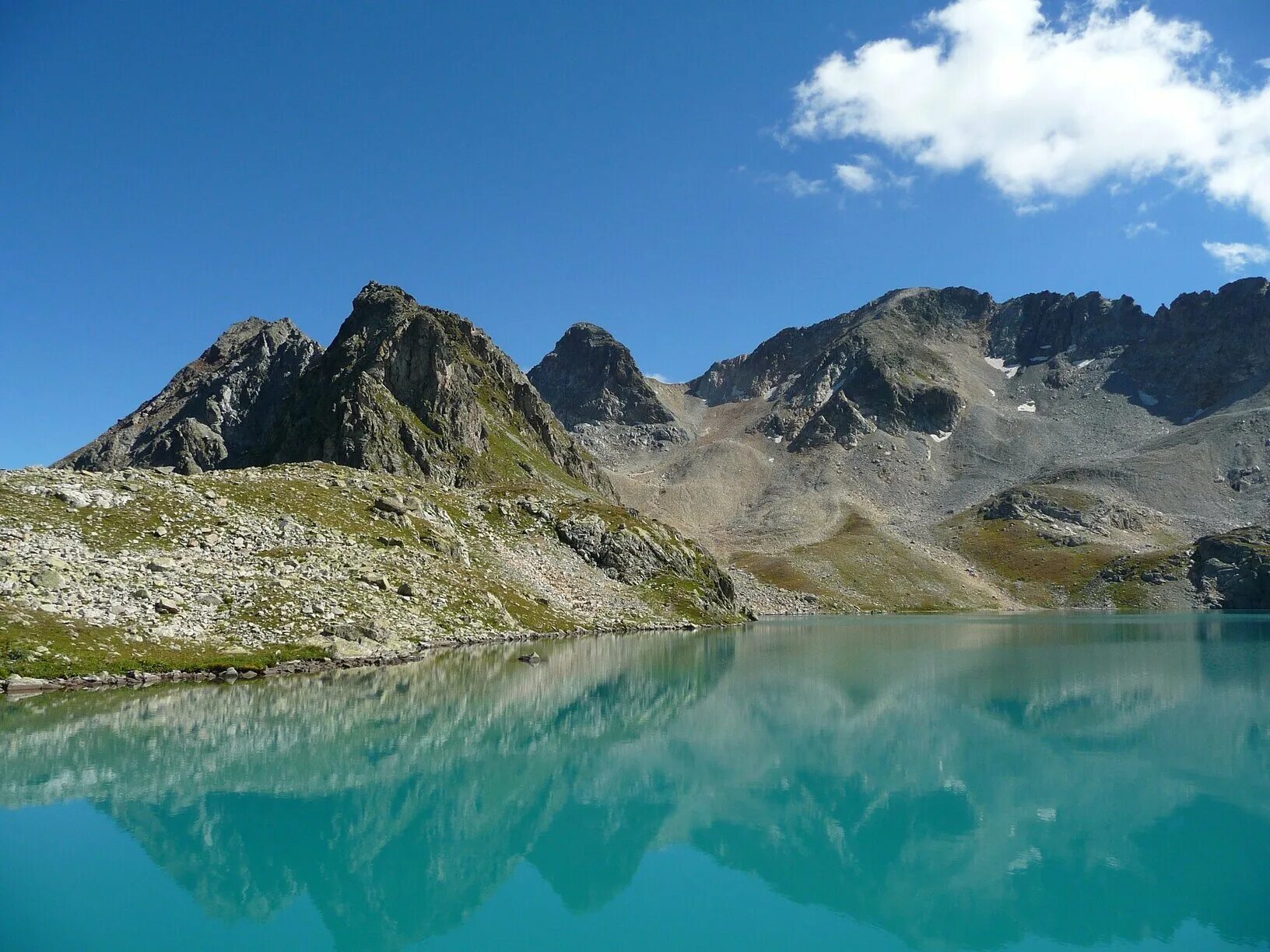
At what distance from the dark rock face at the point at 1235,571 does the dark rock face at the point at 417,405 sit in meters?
128

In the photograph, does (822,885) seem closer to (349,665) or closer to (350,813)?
(350,813)

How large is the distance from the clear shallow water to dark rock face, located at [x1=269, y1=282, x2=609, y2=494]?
81061 millimetres

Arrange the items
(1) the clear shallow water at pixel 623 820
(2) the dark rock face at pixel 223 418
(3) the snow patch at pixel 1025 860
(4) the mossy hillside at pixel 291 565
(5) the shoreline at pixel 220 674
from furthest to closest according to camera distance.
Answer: (2) the dark rock face at pixel 223 418, (4) the mossy hillside at pixel 291 565, (5) the shoreline at pixel 220 674, (3) the snow patch at pixel 1025 860, (1) the clear shallow water at pixel 623 820

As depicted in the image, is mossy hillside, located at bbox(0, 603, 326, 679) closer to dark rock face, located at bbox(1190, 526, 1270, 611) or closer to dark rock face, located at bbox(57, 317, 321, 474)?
dark rock face, located at bbox(57, 317, 321, 474)

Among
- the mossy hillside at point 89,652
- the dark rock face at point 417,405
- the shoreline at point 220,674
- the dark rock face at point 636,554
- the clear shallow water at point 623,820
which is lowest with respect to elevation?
the clear shallow water at point 623,820

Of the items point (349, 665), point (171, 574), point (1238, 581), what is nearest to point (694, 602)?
point (349, 665)

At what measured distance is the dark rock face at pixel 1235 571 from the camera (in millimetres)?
160000

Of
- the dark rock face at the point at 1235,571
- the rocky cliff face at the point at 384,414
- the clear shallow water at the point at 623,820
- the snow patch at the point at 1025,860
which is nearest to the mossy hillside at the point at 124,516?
the clear shallow water at the point at 623,820

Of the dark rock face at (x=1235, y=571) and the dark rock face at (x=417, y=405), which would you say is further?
the dark rock face at (x=1235, y=571)

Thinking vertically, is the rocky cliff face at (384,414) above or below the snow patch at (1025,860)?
above

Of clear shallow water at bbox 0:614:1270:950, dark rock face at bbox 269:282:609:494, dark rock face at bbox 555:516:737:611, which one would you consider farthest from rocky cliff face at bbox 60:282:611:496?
clear shallow water at bbox 0:614:1270:950

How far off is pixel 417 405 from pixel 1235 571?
548ft

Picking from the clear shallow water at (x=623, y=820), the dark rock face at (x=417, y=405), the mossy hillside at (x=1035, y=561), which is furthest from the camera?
the mossy hillside at (x=1035, y=561)

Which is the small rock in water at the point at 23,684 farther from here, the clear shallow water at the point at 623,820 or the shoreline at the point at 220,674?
the clear shallow water at the point at 623,820
